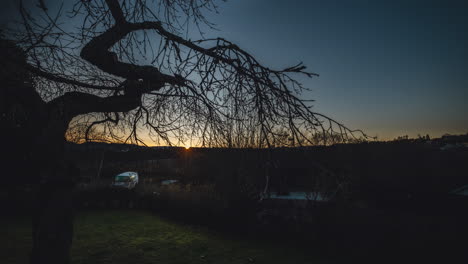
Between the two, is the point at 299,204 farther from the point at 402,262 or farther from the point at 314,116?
the point at 314,116

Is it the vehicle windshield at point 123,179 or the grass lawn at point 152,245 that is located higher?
the vehicle windshield at point 123,179

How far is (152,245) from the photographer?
891 centimetres

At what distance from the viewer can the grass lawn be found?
296 inches

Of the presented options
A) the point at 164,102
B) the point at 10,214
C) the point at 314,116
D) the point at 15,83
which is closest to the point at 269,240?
the point at 164,102

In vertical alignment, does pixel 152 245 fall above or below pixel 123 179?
below

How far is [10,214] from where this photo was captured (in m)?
12.2

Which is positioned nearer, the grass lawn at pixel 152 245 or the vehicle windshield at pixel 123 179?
the grass lawn at pixel 152 245

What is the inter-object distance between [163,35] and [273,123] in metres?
1.59

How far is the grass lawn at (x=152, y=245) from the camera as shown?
24.7 ft

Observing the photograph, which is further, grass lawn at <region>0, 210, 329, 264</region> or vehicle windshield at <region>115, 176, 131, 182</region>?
vehicle windshield at <region>115, 176, 131, 182</region>

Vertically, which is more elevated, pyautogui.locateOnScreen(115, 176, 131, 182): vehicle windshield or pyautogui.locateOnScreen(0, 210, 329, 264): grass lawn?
pyautogui.locateOnScreen(115, 176, 131, 182): vehicle windshield

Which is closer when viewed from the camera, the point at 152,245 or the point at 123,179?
the point at 152,245

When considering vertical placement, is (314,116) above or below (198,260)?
above

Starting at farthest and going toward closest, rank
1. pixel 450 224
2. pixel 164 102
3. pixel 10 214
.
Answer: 1. pixel 10 214
2. pixel 450 224
3. pixel 164 102
